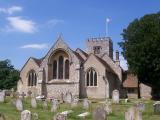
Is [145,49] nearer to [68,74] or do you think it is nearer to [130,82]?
[130,82]

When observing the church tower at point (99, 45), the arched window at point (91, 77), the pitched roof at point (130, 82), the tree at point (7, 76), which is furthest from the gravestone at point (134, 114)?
the tree at point (7, 76)

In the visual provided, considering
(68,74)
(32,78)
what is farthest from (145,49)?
(32,78)

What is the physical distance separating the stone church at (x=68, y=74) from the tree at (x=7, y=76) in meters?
11.8

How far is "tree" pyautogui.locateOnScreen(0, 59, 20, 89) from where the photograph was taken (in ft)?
239

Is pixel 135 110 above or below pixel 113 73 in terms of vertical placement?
below

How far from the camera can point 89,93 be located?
54344 mm

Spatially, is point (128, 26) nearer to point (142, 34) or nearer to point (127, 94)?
point (142, 34)

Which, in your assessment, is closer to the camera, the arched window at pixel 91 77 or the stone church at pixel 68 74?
the stone church at pixel 68 74

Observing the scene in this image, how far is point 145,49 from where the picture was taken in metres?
49.5

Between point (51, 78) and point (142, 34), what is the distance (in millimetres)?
15070

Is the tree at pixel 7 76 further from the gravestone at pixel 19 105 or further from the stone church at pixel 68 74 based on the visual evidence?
the gravestone at pixel 19 105

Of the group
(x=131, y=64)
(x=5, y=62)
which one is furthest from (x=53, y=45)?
(x=5, y=62)

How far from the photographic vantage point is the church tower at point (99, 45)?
70438mm

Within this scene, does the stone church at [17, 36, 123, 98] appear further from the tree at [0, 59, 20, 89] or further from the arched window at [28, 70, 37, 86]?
the tree at [0, 59, 20, 89]
